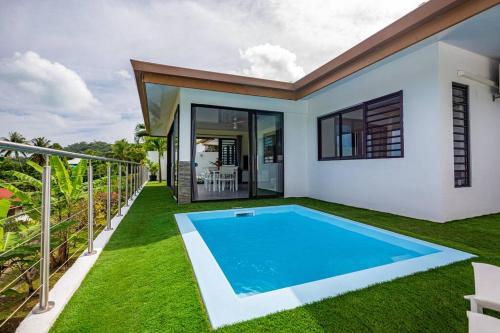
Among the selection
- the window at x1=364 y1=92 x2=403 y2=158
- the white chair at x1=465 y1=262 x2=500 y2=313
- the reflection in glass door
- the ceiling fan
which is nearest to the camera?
the white chair at x1=465 y1=262 x2=500 y2=313

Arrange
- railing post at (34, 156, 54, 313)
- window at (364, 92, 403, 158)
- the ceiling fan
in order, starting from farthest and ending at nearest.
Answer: the ceiling fan < window at (364, 92, 403, 158) < railing post at (34, 156, 54, 313)

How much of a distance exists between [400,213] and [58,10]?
949 centimetres

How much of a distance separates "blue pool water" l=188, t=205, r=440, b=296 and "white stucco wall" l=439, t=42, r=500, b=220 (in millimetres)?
2047

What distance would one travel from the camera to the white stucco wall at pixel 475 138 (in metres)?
4.95

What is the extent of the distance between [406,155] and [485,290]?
4460mm

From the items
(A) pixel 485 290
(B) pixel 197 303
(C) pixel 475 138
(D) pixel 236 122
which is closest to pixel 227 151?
(D) pixel 236 122

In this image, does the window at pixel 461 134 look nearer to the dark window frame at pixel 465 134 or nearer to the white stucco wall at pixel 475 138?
the dark window frame at pixel 465 134

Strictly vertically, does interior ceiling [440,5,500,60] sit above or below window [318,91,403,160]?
above

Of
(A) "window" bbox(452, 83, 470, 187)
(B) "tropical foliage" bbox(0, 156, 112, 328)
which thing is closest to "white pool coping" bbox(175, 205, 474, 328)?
(B) "tropical foliage" bbox(0, 156, 112, 328)

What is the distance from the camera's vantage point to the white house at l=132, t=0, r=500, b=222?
4883mm

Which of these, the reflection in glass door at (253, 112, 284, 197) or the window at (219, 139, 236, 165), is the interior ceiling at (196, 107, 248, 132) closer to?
the reflection in glass door at (253, 112, 284, 197)

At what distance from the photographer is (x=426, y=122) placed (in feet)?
16.7

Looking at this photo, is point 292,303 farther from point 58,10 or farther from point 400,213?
point 58,10

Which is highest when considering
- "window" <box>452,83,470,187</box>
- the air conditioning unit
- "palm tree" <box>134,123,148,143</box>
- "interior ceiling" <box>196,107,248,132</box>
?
"palm tree" <box>134,123,148,143</box>
